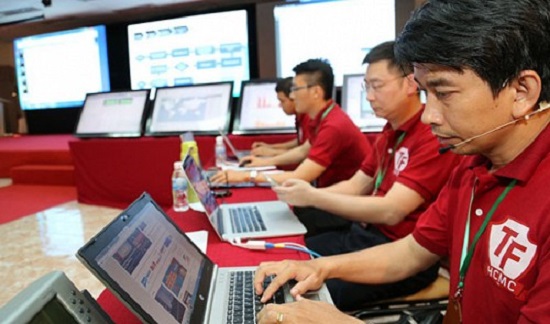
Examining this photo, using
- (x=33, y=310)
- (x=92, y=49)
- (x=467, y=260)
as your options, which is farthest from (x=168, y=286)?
(x=92, y=49)

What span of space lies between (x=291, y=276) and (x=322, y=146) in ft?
4.43

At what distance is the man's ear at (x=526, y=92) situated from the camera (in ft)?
2.23

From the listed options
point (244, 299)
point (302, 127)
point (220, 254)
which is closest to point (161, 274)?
point (244, 299)

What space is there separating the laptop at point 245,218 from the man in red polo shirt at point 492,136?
0.40m

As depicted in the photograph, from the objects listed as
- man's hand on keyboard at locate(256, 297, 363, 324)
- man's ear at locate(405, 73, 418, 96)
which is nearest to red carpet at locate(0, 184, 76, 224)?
man's ear at locate(405, 73, 418, 96)

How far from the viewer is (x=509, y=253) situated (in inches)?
28.0

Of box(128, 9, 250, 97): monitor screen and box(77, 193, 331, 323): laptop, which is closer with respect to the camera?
box(77, 193, 331, 323): laptop

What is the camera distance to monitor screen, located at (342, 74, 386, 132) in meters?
3.11

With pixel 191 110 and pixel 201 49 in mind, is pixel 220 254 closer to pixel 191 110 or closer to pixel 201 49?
pixel 191 110

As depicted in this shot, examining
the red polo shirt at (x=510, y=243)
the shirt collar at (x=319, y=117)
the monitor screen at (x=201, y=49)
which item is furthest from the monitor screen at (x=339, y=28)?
the red polo shirt at (x=510, y=243)

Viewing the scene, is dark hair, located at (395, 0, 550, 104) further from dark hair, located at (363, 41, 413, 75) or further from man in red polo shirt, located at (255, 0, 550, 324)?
dark hair, located at (363, 41, 413, 75)

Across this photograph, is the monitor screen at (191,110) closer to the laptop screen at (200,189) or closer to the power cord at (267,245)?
the laptop screen at (200,189)

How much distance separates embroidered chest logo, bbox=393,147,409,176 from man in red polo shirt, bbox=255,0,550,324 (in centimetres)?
62

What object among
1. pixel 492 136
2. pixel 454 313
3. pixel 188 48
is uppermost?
pixel 188 48
